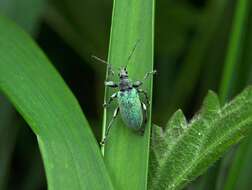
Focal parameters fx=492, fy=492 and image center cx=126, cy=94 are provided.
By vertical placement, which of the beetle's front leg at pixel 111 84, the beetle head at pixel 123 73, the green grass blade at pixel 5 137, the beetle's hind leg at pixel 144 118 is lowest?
the green grass blade at pixel 5 137

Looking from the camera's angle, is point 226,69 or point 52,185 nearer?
point 52,185

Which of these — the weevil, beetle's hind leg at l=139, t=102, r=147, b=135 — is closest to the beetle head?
the weevil

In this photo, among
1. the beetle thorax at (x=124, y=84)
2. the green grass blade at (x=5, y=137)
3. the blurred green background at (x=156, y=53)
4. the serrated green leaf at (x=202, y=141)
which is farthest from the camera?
the blurred green background at (x=156, y=53)

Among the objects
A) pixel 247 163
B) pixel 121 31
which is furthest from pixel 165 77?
pixel 121 31

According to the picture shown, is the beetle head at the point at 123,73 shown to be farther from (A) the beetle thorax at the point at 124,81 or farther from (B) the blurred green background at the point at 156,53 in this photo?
Result: (B) the blurred green background at the point at 156,53

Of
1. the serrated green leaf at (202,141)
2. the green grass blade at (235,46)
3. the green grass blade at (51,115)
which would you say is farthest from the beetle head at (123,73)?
the green grass blade at (235,46)

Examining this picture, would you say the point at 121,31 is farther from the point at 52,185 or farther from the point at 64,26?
the point at 64,26

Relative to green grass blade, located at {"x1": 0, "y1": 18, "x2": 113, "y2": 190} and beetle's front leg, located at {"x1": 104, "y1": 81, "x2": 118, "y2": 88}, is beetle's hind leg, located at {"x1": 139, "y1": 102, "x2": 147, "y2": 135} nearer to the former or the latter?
beetle's front leg, located at {"x1": 104, "y1": 81, "x2": 118, "y2": 88}
